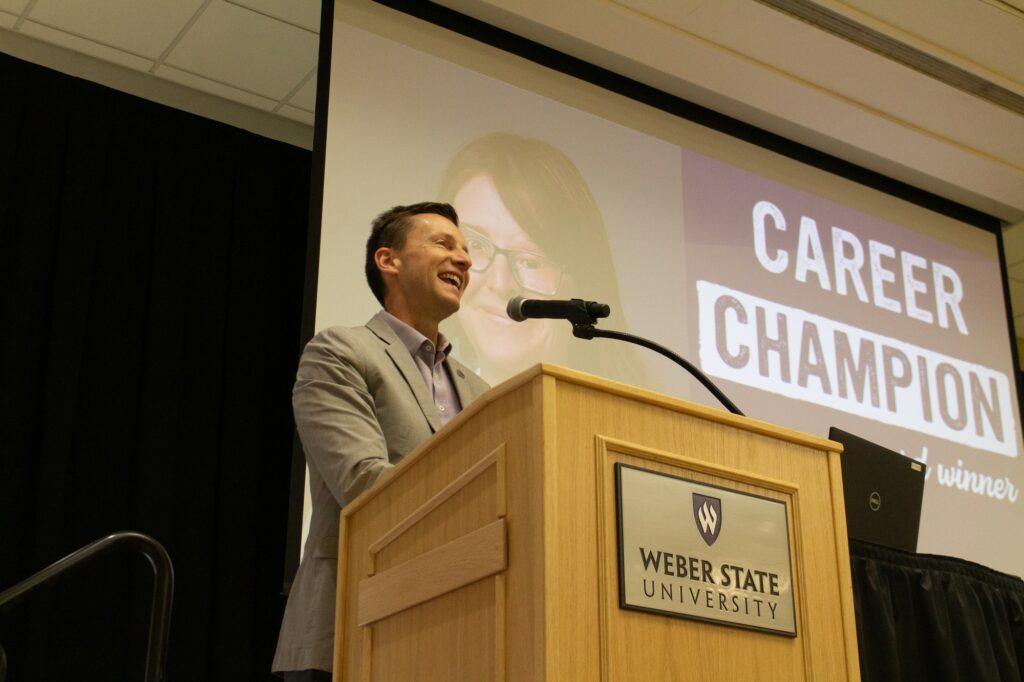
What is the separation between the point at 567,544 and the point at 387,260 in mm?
1420

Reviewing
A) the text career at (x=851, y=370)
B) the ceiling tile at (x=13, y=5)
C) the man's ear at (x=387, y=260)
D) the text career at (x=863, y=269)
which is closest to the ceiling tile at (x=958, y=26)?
the text career at (x=863, y=269)

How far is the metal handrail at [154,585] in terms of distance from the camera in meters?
1.85

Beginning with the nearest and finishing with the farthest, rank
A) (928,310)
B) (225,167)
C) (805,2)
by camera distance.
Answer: (805,2)
(225,167)
(928,310)

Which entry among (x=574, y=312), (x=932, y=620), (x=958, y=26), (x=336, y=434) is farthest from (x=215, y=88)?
(x=932, y=620)

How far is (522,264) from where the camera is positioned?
147 inches

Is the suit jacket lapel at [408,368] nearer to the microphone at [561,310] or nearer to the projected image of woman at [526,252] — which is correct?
the microphone at [561,310]

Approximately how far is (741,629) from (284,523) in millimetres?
3289

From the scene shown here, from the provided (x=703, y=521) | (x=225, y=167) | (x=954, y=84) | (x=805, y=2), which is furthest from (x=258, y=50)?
(x=703, y=521)

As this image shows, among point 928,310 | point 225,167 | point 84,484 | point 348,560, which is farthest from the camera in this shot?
point 928,310

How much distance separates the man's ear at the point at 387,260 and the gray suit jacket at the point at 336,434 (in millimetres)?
334

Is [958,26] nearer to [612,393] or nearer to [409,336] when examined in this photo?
[409,336]

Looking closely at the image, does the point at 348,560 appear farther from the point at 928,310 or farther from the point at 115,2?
the point at 928,310

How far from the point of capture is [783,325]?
4273 mm

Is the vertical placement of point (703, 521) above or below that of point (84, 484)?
below
